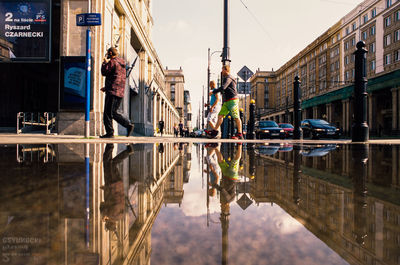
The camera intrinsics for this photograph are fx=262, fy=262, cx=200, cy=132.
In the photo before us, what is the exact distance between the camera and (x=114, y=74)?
6137mm

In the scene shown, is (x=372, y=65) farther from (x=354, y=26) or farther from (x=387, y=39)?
(x=354, y=26)

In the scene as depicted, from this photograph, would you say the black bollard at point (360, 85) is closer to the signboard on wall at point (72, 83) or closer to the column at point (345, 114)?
the signboard on wall at point (72, 83)

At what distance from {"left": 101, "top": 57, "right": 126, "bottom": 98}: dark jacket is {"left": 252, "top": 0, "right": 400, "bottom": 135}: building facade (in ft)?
90.2

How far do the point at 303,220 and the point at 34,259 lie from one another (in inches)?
28.5

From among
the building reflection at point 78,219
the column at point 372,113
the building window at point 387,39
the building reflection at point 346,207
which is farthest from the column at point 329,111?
the building reflection at point 78,219

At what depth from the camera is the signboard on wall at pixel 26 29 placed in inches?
459

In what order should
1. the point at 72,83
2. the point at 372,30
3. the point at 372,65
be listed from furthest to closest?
the point at 372,30 → the point at 372,65 → the point at 72,83

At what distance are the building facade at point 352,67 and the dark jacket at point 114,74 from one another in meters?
27.5

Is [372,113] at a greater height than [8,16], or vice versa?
[8,16]

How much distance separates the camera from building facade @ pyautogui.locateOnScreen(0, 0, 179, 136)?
424 inches

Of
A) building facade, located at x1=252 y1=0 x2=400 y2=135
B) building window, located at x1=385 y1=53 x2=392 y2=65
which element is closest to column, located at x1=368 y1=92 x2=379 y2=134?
building facade, located at x1=252 y1=0 x2=400 y2=135

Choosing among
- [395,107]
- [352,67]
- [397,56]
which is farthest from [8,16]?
[352,67]

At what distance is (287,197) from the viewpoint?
3.66 ft

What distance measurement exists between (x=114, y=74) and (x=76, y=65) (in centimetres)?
576
